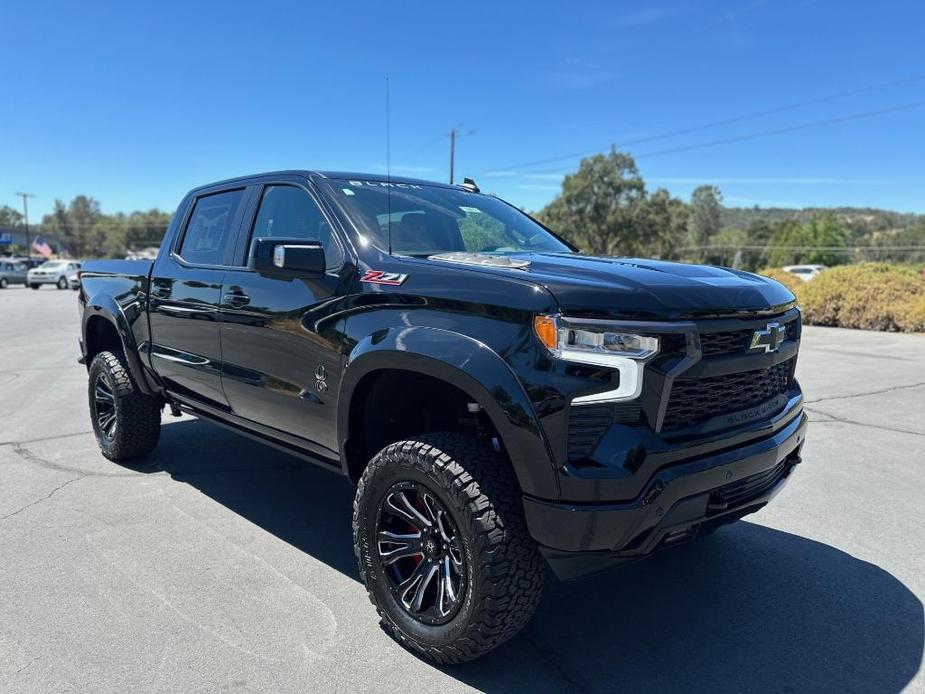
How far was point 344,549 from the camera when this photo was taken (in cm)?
371

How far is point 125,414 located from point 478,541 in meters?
3.58

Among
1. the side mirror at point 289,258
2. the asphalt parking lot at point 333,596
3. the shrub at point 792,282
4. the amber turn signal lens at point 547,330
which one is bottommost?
the asphalt parking lot at point 333,596

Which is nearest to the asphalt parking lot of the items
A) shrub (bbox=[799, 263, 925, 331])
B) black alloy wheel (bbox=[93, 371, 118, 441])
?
black alloy wheel (bbox=[93, 371, 118, 441])

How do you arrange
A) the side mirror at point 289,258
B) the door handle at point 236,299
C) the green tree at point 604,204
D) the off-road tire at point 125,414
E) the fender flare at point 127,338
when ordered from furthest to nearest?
the green tree at point 604,204, the off-road tire at point 125,414, the fender flare at point 127,338, the door handle at point 236,299, the side mirror at point 289,258

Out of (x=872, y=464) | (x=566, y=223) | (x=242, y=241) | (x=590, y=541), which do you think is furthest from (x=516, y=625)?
(x=566, y=223)

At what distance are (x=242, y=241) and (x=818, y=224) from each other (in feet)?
390

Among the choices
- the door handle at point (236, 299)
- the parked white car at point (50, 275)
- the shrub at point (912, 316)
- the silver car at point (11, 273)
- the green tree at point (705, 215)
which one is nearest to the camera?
the door handle at point (236, 299)

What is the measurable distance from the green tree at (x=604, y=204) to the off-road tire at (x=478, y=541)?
161 ft

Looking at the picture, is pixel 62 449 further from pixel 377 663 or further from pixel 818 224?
pixel 818 224

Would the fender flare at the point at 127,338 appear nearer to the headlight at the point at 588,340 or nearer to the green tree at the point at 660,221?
the headlight at the point at 588,340

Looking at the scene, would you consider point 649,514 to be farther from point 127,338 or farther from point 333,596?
point 127,338

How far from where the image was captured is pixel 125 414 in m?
4.91

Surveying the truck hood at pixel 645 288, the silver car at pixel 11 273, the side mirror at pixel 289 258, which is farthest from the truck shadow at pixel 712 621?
the silver car at pixel 11 273

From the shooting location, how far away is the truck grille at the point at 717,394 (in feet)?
7.79
